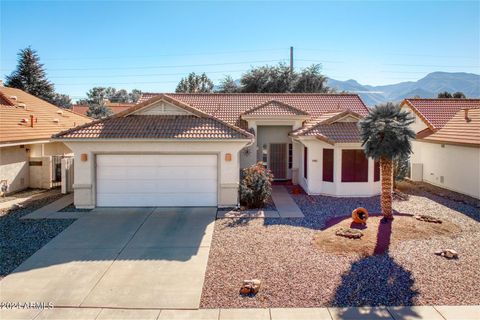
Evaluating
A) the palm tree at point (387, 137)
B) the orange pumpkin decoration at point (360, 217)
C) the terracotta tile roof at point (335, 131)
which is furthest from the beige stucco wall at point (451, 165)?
the orange pumpkin decoration at point (360, 217)

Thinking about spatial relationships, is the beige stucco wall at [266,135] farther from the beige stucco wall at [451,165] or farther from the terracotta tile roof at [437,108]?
the terracotta tile roof at [437,108]

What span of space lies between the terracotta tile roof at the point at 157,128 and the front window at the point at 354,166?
17.0 feet

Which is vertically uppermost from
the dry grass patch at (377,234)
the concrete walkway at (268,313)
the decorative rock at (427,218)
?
the decorative rock at (427,218)

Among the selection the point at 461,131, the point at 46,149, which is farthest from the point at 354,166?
the point at 46,149

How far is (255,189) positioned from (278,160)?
6883 mm

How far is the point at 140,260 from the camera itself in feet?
30.5

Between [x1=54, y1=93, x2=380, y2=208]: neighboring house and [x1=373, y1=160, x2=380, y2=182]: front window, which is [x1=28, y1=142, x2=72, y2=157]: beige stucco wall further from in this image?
[x1=373, y1=160, x2=380, y2=182]: front window

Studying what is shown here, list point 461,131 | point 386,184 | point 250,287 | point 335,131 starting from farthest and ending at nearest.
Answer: point 461,131
point 335,131
point 386,184
point 250,287

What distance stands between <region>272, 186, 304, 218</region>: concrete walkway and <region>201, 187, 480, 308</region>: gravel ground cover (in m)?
1.22

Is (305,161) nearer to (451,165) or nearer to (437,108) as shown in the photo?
(451,165)

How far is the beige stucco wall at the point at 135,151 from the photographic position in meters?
14.4

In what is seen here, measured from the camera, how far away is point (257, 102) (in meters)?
23.8

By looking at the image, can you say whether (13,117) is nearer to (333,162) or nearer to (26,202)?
(26,202)

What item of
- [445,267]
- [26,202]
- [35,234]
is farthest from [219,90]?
[445,267]
